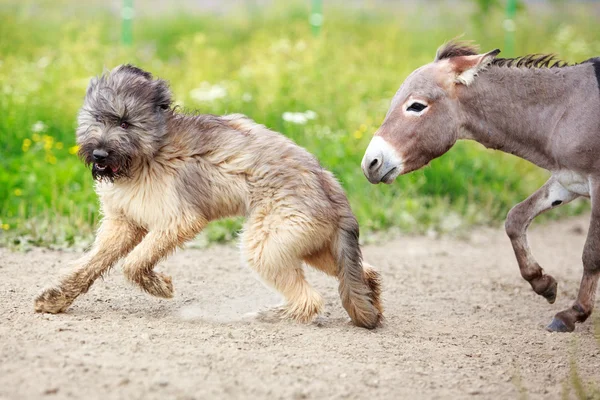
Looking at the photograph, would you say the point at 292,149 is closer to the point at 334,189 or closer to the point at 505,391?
the point at 334,189

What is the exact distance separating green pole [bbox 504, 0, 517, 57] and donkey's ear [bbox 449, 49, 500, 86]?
7642 millimetres

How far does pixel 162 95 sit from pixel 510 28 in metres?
9.05

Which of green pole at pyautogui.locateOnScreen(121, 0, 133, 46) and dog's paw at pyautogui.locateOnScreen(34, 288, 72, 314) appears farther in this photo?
green pole at pyautogui.locateOnScreen(121, 0, 133, 46)

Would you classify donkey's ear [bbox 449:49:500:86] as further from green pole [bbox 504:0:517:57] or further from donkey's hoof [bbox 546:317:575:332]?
green pole [bbox 504:0:517:57]

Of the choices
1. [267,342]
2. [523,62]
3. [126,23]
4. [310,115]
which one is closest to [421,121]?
[523,62]

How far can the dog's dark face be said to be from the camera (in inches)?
189

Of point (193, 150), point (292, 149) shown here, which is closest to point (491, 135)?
point (292, 149)

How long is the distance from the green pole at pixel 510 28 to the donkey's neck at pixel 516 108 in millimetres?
7518

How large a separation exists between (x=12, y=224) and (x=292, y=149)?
3.06 meters

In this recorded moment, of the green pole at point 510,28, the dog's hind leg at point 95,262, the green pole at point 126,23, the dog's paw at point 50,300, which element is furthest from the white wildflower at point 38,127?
the green pole at point 510,28

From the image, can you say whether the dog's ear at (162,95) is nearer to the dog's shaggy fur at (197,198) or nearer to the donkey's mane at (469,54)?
the dog's shaggy fur at (197,198)

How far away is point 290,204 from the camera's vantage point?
16.1 ft

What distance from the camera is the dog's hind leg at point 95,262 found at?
4875mm

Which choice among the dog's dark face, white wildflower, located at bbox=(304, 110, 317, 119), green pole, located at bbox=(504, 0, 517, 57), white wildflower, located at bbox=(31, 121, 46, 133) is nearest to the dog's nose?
the dog's dark face
